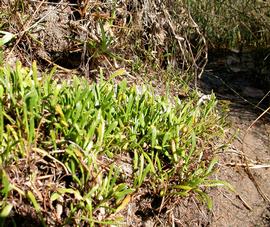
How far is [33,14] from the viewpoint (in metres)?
2.81

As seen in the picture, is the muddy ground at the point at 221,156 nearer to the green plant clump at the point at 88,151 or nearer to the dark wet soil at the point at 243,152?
the dark wet soil at the point at 243,152

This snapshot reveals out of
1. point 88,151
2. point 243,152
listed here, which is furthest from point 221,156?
point 88,151

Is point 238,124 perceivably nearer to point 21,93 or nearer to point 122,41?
point 122,41

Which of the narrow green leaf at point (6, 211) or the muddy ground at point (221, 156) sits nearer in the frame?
the narrow green leaf at point (6, 211)

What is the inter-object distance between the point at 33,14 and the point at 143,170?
1358 mm

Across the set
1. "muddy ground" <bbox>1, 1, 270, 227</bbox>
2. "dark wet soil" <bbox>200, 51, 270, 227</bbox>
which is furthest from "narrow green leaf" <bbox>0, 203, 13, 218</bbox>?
"dark wet soil" <bbox>200, 51, 270, 227</bbox>

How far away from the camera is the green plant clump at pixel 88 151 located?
A: 1.91 meters

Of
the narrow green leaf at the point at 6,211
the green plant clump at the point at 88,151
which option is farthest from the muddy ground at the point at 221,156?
the narrow green leaf at the point at 6,211

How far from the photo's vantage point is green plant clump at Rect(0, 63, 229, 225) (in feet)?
6.27

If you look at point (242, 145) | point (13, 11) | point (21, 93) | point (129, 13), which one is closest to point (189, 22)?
point (129, 13)

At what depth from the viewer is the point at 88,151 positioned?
208cm

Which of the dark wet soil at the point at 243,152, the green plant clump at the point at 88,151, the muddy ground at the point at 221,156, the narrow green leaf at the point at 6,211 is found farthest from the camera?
the dark wet soil at the point at 243,152

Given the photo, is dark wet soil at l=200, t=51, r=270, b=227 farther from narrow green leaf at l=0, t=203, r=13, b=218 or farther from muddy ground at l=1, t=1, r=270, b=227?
narrow green leaf at l=0, t=203, r=13, b=218

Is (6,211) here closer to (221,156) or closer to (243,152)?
(221,156)
